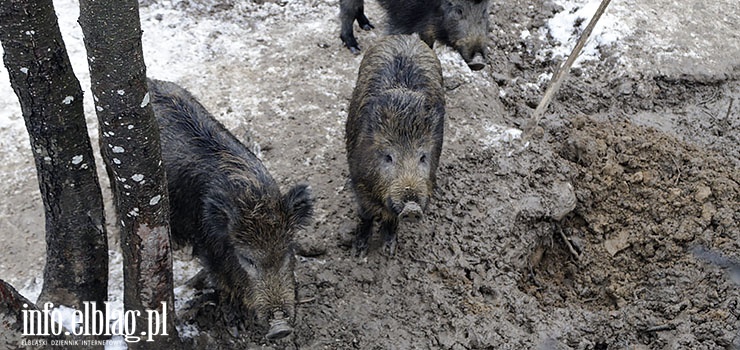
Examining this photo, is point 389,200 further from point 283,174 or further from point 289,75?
point 289,75

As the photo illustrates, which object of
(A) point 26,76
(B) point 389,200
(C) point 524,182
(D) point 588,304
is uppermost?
(A) point 26,76

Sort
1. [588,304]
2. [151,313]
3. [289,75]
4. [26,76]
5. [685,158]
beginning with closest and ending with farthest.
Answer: [26,76] → [151,313] → [588,304] → [685,158] → [289,75]

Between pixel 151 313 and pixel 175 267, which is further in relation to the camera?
pixel 175 267

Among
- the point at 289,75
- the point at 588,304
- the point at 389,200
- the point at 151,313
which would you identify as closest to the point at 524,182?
the point at 588,304

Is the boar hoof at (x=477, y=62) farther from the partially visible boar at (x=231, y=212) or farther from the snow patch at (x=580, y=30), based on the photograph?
the partially visible boar at (x=231, y=212)

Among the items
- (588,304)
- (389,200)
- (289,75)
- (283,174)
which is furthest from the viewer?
(289,75)

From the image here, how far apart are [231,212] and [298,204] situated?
364 mm

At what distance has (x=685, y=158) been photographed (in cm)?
605

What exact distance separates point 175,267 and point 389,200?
149 centimetres

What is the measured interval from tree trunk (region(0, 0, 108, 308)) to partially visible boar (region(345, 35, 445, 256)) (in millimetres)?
1754

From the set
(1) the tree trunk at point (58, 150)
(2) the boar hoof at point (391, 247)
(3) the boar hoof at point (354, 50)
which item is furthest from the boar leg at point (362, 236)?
(3) the boar hoof at point (354, 50)

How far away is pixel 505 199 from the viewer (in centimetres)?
562

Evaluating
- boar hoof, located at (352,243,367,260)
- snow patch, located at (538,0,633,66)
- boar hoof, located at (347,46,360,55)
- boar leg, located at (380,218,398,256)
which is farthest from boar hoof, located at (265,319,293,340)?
snow patch, located at (538,0,633,66)

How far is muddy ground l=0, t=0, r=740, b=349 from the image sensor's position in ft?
15.6
